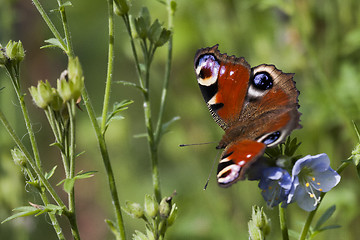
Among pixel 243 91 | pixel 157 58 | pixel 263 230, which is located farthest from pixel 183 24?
pixel 263 230

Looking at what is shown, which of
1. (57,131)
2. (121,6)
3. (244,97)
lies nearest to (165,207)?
(57,131)

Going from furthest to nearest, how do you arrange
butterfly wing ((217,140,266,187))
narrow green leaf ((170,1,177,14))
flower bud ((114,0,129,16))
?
narrow green leaf ((170,1,177,14)) → flower bud ((114,0,129,16)) → butterfly wing ((217,140,266,187))

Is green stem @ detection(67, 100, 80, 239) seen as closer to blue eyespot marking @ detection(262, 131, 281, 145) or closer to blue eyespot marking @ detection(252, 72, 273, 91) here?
blue eyespot marking @ detection(262, 131, 281, 145)

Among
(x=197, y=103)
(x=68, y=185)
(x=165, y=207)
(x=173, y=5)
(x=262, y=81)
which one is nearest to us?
(x=68, y=185)

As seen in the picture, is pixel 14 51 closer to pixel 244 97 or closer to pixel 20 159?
pixel 20 159

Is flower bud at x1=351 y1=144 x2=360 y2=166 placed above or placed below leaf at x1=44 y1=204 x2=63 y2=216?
above

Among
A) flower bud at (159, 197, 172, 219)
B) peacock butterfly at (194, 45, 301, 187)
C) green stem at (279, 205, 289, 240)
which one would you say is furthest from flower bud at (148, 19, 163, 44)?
green stem at (279, 205, 289, 240)
